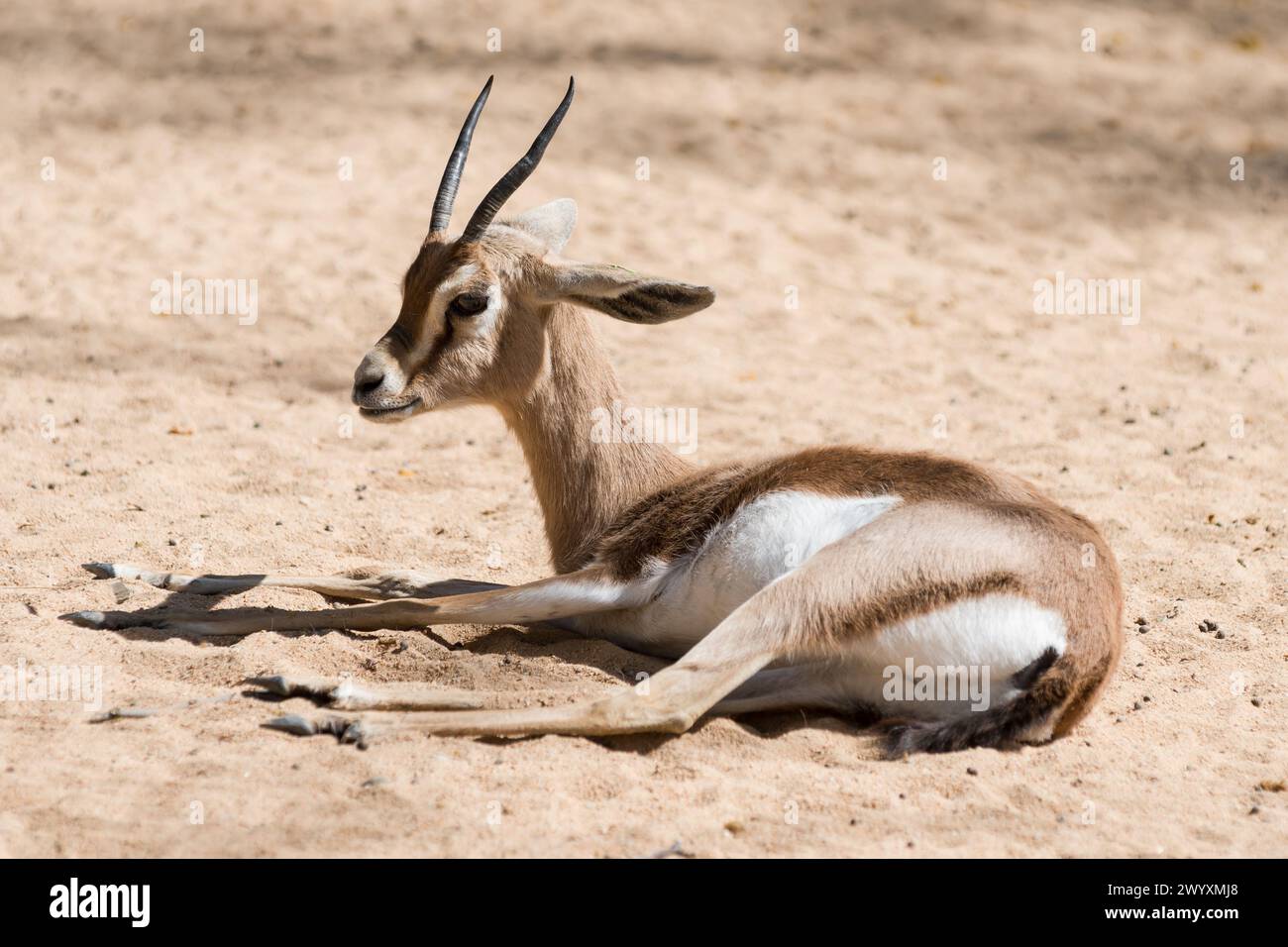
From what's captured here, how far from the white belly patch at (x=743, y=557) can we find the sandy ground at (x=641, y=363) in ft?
0.67

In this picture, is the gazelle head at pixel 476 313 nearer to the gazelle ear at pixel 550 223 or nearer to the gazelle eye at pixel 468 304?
the gazelle eye at pixel 468 304

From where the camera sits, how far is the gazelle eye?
4.61 meters

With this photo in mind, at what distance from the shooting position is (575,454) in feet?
15.6

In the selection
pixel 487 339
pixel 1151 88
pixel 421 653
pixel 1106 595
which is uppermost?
pixel 1151 88

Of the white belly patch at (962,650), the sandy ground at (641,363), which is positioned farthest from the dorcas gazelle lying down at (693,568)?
the sandy ground at (641,363)

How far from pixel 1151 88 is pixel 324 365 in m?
7.99

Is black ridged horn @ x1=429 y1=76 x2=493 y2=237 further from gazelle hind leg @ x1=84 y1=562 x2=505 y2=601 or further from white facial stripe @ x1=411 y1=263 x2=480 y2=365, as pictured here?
gazelle hind leg @ x1=84 y1=562 x2=505 y2=601

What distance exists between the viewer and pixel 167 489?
589cm

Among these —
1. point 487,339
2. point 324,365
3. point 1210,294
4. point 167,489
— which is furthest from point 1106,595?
point 1210,294

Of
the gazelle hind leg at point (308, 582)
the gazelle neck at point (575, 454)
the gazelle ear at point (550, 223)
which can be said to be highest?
the gazelle ear at point (550, 223)

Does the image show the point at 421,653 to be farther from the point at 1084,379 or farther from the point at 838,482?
the point at 1084,379

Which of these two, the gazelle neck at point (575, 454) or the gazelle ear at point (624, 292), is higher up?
the gazelle ear at point (624, 292)

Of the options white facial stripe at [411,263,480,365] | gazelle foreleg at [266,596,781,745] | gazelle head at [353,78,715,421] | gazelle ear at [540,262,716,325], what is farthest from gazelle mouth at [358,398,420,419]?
gazelle foreleg at [266,596,781,745]

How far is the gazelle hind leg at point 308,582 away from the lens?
4.90m
